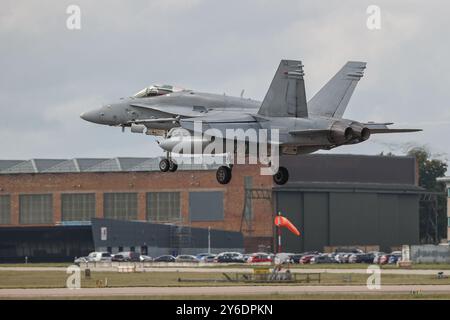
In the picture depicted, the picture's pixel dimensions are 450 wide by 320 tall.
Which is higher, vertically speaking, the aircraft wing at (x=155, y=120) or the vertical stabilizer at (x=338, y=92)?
the vertical stabilizer at (x=338, y=92)

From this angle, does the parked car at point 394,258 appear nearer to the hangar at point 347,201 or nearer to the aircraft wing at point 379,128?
the hangar at point 347,201

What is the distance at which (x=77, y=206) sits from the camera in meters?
125

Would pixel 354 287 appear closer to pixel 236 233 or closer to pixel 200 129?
pixel 200 129

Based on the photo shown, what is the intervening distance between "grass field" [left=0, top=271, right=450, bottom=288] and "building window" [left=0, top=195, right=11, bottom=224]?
42457 millimetres

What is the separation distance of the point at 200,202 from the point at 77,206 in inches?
487

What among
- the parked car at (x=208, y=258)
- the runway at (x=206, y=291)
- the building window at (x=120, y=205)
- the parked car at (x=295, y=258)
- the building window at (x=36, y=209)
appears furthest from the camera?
the building window at (x=36, y=209)

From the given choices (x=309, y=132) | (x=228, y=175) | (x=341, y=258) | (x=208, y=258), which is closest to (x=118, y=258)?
(x=208, y=258)

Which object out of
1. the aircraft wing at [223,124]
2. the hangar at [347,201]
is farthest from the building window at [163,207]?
the aircraft wing at [223,124]

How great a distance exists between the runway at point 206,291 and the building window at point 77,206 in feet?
202

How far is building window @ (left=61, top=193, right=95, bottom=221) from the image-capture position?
124 m

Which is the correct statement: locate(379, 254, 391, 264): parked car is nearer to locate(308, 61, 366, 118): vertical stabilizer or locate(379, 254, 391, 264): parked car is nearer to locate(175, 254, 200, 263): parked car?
locate(175, 254, 200, 263): parked car

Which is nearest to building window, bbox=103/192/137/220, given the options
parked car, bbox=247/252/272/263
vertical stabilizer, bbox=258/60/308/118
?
parked car, bbox=247/252/272/263

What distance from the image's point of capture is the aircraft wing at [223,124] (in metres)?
50.1
